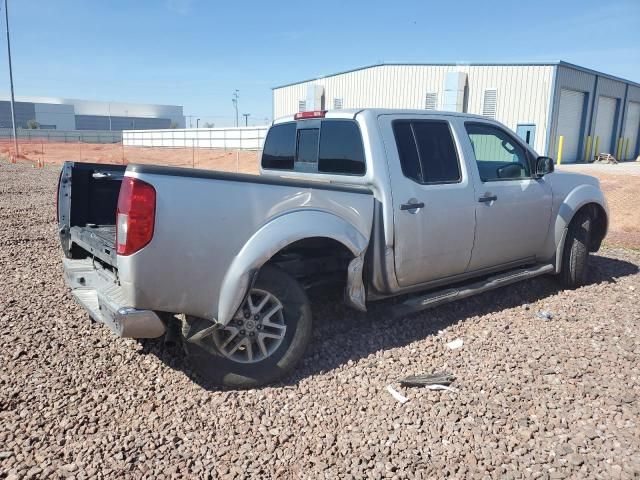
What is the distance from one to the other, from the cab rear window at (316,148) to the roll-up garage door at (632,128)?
113 feet

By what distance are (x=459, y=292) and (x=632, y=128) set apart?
36.9 m

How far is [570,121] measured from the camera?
2712 centimetres

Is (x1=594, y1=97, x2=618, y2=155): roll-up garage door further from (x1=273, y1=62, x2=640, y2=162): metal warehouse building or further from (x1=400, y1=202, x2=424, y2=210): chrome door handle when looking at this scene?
(x1=400, y1=202, x2=424, y2=210): chrome door handle

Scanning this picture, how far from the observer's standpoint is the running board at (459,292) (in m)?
4.34

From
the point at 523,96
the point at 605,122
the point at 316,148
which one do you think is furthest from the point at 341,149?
the point at 605,122

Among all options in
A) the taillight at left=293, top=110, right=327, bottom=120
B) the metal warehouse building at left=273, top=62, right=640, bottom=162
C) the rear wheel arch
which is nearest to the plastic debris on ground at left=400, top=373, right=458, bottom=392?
the rear wheel arch

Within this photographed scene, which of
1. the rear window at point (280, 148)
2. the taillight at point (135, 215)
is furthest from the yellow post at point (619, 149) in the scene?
the taillight at point (135, 215)

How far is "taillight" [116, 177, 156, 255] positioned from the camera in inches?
118

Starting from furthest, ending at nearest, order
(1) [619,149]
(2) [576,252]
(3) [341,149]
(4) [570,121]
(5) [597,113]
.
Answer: (1) [619,149] → (5) [597,113] → (4) [570,121] → (2) [576,252] → (3) [341,149]

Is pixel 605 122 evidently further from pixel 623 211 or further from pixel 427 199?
pixel 427 199

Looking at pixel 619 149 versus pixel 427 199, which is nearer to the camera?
pixel 427 199

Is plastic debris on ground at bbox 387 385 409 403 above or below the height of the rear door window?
below

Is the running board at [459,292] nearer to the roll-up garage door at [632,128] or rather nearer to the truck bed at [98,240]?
the truck bed at [98,240]

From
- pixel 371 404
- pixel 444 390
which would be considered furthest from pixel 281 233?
pixel 444 390
